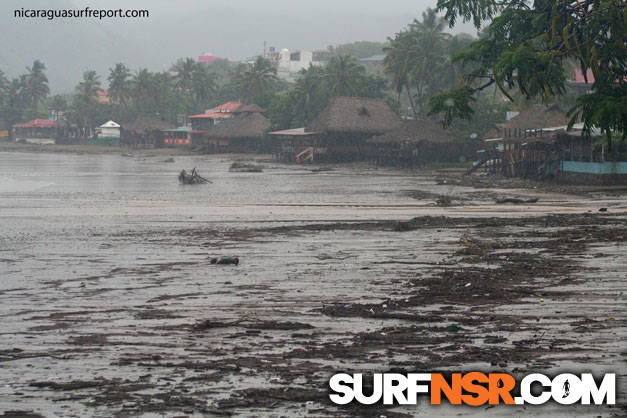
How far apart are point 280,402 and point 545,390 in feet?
6.33

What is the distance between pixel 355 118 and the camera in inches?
2377

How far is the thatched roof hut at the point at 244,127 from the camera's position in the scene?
7512 centimetres

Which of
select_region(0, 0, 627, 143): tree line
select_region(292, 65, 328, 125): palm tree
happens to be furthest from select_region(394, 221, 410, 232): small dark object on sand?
select_region(292, 65, 328, 125): palm tree

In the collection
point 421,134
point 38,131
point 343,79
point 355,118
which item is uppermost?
point 343,79

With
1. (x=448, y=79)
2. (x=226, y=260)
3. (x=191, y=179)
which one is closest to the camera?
(x=226, y=260)

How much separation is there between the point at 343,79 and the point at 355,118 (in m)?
9.41

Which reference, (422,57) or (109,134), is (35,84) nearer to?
(109,134)

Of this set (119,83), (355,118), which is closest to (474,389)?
(355,118)

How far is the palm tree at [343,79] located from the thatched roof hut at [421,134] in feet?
47.5

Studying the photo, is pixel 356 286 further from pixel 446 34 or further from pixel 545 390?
pixel 446 34

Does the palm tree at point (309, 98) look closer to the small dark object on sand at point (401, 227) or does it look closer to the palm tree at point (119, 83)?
the palm tree at point (119, 83)

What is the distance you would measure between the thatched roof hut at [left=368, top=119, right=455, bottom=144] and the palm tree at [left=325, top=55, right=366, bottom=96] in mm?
14489

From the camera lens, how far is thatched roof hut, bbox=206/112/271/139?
75125mm

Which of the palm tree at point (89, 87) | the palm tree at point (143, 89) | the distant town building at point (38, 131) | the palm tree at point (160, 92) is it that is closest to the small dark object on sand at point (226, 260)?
the palm tree at point (143, 89)
